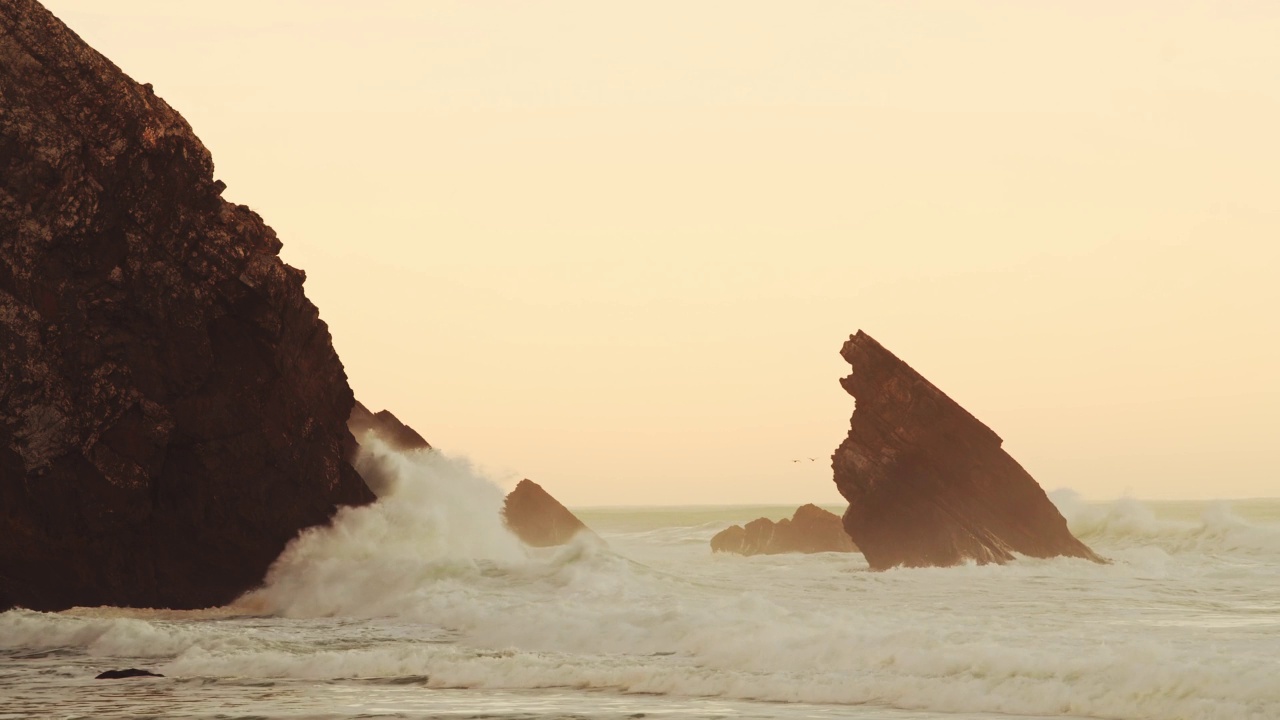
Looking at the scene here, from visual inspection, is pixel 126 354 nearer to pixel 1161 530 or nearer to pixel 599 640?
pixel 599 640

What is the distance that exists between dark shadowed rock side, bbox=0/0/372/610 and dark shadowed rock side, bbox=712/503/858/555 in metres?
33.5

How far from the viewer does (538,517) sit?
55156 millimetres

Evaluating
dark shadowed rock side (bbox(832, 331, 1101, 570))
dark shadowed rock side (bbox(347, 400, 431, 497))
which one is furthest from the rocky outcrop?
dark shadowed rock side (bbox(832, 331, 1101, 570))

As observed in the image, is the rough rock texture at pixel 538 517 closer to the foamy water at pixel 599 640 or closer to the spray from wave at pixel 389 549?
the foamy water at pixel 599 640

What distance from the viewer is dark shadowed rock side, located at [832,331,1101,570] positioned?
124 feet

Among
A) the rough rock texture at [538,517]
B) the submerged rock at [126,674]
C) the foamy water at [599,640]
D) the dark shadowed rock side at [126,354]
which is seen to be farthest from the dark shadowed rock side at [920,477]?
the submerged rock at [126,674]

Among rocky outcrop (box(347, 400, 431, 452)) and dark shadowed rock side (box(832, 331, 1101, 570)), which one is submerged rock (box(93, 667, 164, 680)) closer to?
rocky outcrop (box(347, 400, 431, 452))

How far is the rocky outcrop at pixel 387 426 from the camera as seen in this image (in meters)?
36.6

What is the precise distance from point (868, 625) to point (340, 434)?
12.3m

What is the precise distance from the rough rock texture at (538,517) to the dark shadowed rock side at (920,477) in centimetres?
1816

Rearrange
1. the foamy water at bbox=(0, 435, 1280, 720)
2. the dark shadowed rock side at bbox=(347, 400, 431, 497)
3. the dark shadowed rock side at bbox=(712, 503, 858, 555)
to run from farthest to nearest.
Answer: the dark shadowed rock side at bbox=(712, 503, 858, 555), the dark shadowed rock side at bbox=(347, 400, 431, 497), the foamy water at bbox=(0, 435, 1280, 720)

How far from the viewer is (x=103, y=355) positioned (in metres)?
22.6

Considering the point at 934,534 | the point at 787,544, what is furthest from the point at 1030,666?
the point at 787,544

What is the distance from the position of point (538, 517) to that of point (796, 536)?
440 inches
